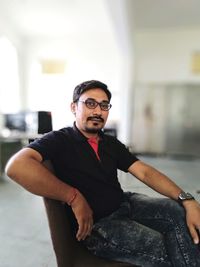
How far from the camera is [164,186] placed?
52.8 inches

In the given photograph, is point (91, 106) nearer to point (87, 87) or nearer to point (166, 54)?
point (87, 87)

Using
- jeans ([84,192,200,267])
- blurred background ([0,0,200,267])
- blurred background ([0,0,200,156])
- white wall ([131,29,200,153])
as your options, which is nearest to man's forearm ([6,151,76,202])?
jeans ([84,192,200,267])

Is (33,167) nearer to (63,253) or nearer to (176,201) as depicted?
(63,253)

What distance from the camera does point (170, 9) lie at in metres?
4.49

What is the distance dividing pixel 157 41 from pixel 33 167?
17.1 ft

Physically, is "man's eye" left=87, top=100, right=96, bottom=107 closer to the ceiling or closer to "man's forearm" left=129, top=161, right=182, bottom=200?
"man's forearm" left=129, top=161, right=182, bottom=200

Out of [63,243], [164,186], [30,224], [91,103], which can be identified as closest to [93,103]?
[91,103]

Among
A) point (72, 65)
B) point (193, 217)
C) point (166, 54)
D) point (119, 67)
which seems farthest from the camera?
point (72, 65)

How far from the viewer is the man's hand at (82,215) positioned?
1092mm

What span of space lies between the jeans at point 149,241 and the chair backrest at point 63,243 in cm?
4

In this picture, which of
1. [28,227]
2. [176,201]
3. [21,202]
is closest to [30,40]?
[21,202]

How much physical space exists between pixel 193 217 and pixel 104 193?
41 centimetres

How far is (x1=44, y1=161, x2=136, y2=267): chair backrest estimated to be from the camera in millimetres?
1112

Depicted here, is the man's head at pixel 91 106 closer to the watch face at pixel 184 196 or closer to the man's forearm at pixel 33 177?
the man's forearm at pixel 33 177
